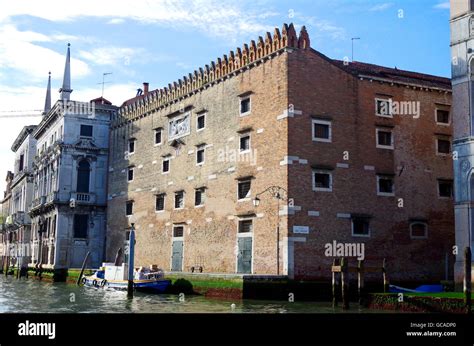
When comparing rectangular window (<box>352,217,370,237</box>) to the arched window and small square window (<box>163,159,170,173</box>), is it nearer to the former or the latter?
small square window (<box>163,159,170,173</box>)

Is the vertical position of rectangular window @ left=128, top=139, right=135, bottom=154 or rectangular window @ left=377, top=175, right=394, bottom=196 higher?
rectangular window @ left=128, top=139, right=135, bottom=154

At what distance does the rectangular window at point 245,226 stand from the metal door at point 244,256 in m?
0.38

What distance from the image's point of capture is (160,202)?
37719mm

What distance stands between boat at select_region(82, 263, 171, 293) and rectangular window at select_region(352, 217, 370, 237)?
9.17 metres

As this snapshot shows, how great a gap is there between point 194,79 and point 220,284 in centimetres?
1410

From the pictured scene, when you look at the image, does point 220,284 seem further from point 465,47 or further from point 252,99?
point 465,47

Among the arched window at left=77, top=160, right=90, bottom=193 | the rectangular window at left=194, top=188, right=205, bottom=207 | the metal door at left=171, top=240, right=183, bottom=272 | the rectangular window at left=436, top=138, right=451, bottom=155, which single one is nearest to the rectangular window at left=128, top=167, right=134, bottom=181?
the arched window at left=77, top=160, right=90, bottom=193

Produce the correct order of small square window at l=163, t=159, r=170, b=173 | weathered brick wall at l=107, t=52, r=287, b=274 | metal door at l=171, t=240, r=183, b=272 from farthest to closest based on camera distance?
small square window at l=163, t=159, r=170, b=173 < metal door at l=171, t=240, r=183, b=272 < weathered brick wall at l=107, t=52, r=287, b=274

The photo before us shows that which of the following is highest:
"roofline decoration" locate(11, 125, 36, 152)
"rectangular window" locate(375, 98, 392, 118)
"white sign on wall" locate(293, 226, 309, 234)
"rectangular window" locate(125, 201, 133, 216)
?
"roofline decoration" locate(11, 125, 36, 152)

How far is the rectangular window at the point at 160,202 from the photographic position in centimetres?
3741

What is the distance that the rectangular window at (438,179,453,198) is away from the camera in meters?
31.2

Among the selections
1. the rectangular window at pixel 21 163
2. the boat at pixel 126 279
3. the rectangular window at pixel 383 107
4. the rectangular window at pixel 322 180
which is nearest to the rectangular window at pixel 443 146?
the rectangular window at pixel 383 107

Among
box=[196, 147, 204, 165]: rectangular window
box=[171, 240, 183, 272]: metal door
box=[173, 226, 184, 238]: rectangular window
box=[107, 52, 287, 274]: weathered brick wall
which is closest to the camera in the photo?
box=[107, 52, 287, 274]: weathered brick wall

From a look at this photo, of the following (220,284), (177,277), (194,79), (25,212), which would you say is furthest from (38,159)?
(220,284)
